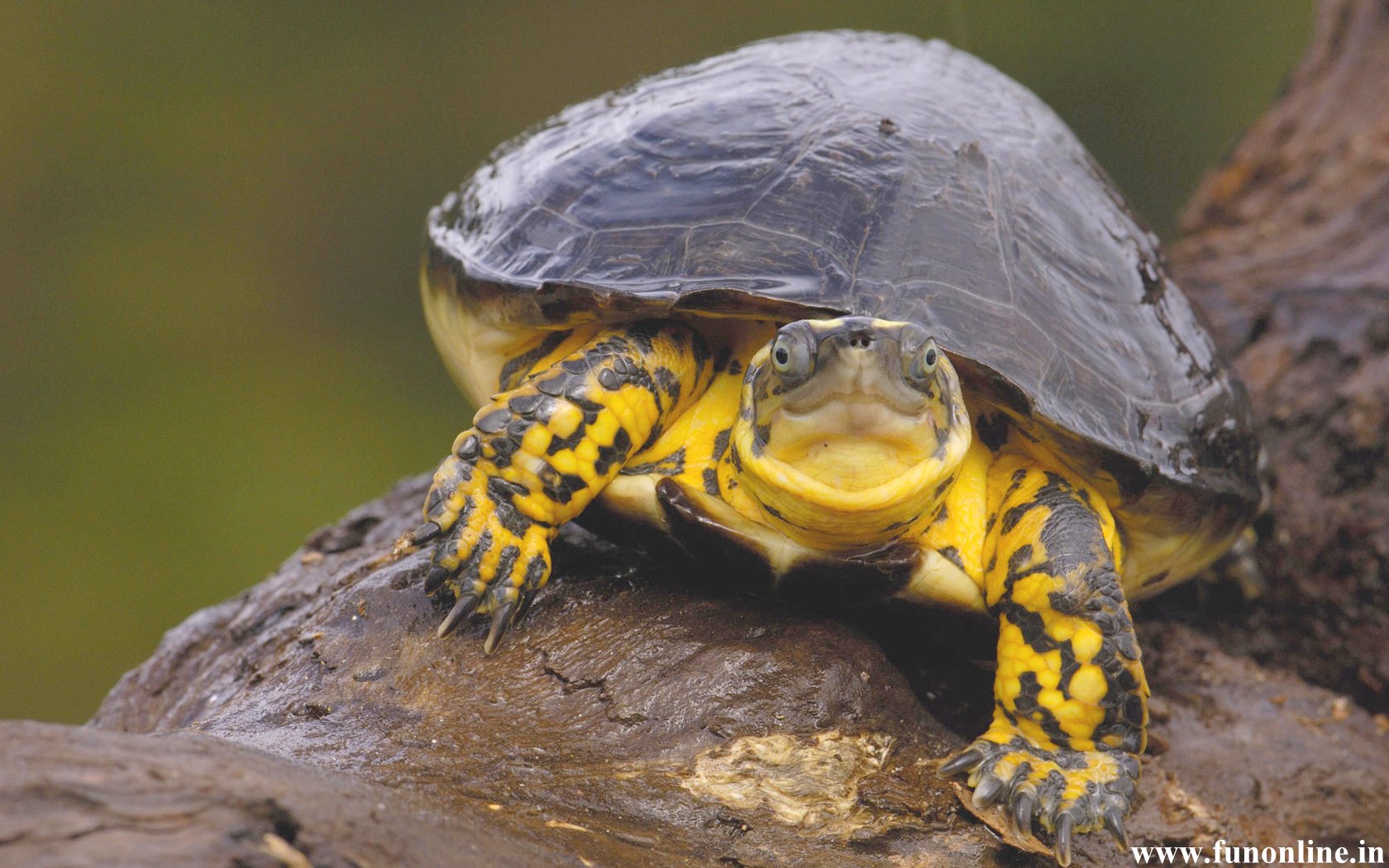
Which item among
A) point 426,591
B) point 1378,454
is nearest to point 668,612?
point 426,591

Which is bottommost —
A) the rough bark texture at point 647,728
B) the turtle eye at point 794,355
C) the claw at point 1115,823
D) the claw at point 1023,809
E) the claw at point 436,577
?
the claw at point 1115,823

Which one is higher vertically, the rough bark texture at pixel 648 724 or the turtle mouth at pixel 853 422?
the turtle mouth at pixel 853 422

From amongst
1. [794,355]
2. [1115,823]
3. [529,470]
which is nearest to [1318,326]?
[1115,823]

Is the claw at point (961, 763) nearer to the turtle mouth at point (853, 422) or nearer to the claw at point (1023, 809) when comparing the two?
the claw at point (1023, 809)

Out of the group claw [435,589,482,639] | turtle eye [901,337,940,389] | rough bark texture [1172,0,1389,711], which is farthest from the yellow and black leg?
rough bark texture [1172,0,1389,711]

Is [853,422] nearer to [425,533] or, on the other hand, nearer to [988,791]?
[988,791]

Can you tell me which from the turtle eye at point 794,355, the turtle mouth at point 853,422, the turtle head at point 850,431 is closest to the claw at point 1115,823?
the turtle head at point 850,431
